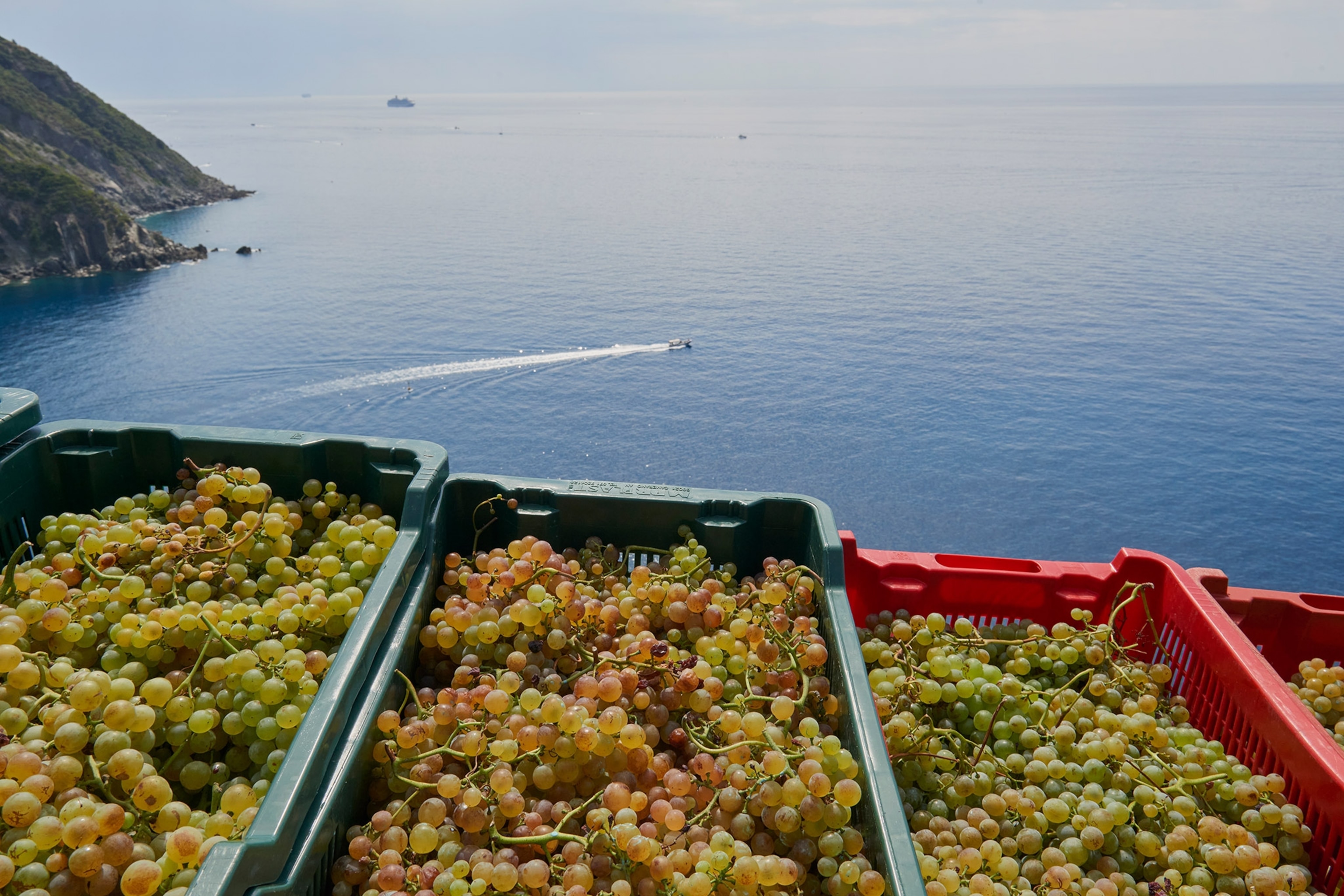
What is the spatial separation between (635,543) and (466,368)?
59.5 ft

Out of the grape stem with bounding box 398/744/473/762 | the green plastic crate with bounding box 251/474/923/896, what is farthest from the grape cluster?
the grape stem with bounding box 398/744/473/762

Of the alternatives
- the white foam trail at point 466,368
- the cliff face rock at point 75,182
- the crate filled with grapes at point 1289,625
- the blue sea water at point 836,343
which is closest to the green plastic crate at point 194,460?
the crate filled with grapes at point 1289,625

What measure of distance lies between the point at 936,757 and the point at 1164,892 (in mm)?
507

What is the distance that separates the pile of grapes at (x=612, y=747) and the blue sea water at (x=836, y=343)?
10609 mm

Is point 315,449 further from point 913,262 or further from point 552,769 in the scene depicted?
point 913,262

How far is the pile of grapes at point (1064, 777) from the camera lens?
175 centimetres

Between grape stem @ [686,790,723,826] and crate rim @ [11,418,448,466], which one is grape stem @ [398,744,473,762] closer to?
grape stem @ [686,790,723,826]

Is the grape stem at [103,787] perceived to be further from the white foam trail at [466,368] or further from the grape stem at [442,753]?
the white foam trail at [466,368]

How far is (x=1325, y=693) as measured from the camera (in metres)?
2.28

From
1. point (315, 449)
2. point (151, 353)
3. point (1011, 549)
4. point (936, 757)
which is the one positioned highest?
point (315, 449)

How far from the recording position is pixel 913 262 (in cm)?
2812

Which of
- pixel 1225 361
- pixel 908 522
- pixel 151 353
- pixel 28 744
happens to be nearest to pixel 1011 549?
pixel 908 522

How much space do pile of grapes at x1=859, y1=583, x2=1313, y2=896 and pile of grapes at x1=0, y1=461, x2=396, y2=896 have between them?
4.25 feet

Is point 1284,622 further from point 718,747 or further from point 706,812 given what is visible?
point 706,812
